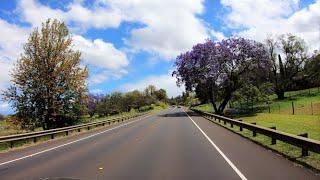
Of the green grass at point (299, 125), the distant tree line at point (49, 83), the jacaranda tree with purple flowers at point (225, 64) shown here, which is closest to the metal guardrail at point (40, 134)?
the distant tree line at point (49, 83)

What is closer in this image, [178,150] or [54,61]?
[178,150]

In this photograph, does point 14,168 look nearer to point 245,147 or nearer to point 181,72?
point 245,147

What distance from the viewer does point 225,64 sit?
70.4 meters

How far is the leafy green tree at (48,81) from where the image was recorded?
4072cm

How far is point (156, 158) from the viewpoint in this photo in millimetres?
15289

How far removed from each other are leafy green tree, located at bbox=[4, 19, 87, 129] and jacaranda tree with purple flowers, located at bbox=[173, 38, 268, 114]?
31.7 meters

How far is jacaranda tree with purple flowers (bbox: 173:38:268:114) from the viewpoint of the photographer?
228ft

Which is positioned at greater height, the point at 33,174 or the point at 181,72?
the point at 181,72

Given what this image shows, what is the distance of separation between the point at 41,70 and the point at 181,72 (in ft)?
121

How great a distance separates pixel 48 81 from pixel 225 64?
3549 cm

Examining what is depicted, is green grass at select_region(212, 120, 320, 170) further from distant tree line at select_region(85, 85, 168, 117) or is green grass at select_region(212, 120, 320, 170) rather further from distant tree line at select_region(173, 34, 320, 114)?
distant tree line at select_region(85, 85, 168, 117)

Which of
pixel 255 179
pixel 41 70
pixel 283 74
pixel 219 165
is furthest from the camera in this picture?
pixel 283 74

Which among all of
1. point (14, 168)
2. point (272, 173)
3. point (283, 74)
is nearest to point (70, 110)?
point (14, 168)

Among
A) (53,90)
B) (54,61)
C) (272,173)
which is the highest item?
(54,61)
